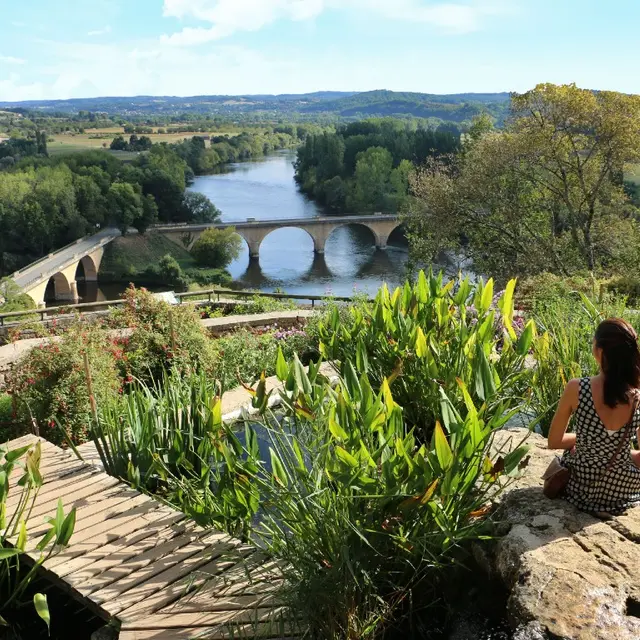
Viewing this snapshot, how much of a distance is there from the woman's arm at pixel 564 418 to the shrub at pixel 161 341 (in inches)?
152

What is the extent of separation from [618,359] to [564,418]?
12.1 inches

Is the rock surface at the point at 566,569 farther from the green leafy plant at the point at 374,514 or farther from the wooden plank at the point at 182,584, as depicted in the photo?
the wooden plank at the point at 182,584

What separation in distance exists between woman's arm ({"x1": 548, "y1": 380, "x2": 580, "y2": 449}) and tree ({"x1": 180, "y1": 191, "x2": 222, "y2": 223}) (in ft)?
196

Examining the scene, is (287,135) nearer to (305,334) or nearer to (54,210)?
(54,210)

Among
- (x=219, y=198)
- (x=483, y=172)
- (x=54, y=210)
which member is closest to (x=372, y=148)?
(x=219, y=198)

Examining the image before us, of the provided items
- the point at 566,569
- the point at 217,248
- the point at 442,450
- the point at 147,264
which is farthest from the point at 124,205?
the point at 566,569

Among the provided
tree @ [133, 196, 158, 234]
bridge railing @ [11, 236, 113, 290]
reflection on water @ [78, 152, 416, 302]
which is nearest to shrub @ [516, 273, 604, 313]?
reflection on water @ [78, 152, 416, 302]

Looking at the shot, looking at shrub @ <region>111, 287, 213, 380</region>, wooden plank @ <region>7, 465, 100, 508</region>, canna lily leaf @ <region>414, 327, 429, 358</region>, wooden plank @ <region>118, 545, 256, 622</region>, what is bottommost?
shrub @ <region>111, 287, 213, 380</region>

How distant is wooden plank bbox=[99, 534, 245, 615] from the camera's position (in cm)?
255

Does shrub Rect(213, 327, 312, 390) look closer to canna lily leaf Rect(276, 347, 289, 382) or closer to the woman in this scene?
canna lily leaf Rect(276, 347, 289, 382)

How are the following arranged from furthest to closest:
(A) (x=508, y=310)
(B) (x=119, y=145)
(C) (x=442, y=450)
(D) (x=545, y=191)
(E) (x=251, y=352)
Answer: (B) (x=119, y=145) < (D) (x=545, y=191) < (E) (x=251, y=352) < (A) (x=508, y=310) < (C) (x=442, y=450)

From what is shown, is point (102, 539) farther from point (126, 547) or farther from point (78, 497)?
point (78, 497)

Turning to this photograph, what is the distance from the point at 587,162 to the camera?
54.4 ft

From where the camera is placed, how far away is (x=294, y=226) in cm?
5397
